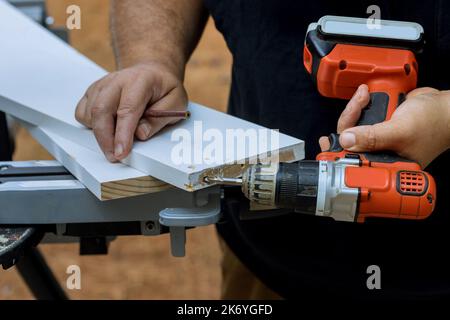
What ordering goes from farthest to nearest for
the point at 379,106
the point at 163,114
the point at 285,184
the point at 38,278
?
the point at 38,278 → the point at 163,114 → the point at 379,106 → the point at 285,184

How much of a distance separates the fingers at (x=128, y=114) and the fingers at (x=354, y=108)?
1.10ft

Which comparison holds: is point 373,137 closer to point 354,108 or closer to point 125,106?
point 354,108

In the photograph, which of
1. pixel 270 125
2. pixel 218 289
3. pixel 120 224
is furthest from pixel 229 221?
pixel 218 289

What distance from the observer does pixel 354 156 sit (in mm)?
843

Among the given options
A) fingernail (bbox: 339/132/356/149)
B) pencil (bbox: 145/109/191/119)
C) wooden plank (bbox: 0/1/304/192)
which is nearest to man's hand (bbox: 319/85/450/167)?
fingernail (bbox: 339/132/356/149)

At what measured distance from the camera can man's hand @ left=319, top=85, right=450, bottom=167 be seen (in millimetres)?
848

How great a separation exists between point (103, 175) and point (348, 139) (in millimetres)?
369

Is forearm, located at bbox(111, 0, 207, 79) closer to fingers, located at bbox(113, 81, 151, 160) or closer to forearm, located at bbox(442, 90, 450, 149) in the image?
fingers, located at bbox(113, 81, 151, 160)

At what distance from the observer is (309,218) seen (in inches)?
48.5

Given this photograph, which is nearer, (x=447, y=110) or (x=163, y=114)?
(x=447, y=110)

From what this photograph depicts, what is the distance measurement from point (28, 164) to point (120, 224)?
203 mm

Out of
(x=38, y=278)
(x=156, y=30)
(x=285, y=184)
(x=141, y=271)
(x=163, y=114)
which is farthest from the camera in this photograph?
(x=141, y=271)

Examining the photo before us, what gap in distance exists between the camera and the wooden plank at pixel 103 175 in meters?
0.91

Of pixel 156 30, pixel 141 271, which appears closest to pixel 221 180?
pixel 156 30
